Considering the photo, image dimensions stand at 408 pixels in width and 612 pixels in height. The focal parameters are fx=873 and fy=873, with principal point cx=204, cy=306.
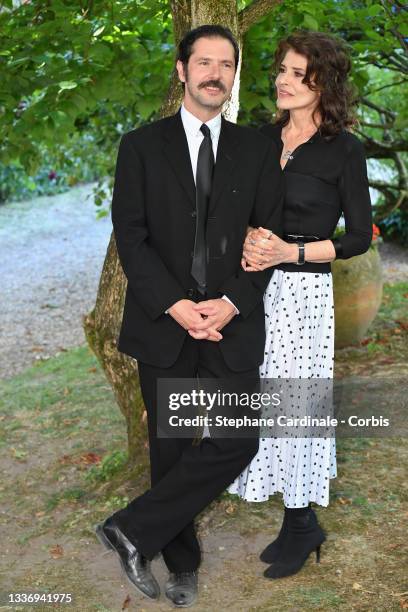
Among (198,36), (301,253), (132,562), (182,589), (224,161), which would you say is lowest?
(182,589)

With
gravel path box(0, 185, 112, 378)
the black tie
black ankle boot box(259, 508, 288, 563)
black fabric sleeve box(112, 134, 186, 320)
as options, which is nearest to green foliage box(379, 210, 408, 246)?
gravel path box(0, 185, 112, 378)

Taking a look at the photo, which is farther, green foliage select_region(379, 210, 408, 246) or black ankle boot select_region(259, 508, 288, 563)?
green foliage select_region(379, 210, 408, 246)

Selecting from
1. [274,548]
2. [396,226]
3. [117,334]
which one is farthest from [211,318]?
[396,226]

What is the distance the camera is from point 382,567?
3898 mm

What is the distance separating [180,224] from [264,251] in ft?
1.14

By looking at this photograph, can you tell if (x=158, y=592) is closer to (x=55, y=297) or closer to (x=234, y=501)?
(x=234, y=501)

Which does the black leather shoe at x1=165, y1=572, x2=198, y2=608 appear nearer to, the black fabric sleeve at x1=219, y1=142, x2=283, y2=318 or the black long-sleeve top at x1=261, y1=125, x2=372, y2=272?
the black fabric sleeve at x1=219, y1=142, x2=283, y2=318

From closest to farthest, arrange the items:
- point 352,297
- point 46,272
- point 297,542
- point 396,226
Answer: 1. point 297,542
2. point 352,297
3. point 396,226
4. point 46,272

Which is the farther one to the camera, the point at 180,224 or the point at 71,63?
the point at 71,63

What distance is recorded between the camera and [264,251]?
3.45m

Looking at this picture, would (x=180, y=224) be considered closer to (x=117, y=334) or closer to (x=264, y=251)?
(x=264, y=251)

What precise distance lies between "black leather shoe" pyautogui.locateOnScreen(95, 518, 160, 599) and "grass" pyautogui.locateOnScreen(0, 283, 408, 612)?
18 cm

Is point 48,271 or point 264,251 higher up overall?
point 264,251

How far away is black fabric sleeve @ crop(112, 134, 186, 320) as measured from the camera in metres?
3.40
